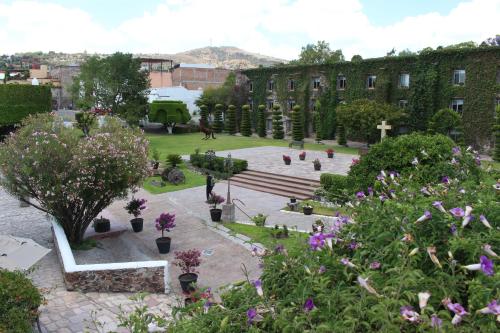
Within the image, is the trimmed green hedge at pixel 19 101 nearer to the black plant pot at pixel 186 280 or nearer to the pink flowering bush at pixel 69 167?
the pink flowering bush at pixel 69 167

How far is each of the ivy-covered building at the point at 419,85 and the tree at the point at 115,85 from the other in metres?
17.9

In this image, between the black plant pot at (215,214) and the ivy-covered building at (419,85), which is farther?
the ivy-covered building at (419,85)

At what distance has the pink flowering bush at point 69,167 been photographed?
14156 millimetres

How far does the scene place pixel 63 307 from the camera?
10938 millimetres

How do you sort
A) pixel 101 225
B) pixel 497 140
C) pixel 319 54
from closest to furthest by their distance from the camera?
1. pixel 101 225
2. pixel 497 140
3. pixel 319 54

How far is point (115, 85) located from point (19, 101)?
403 inches

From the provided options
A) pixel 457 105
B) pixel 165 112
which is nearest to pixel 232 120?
pixel 165 112

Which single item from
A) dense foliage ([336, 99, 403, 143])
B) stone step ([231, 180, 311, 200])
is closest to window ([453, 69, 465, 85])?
dense foliage ([336, 99, 403, 143])

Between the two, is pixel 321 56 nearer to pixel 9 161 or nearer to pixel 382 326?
pixel 9 161

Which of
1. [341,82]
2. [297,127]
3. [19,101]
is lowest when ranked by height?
[297,127]

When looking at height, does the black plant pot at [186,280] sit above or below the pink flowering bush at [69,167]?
below

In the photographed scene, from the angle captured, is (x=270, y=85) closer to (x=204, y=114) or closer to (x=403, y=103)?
(x=204, y=114)

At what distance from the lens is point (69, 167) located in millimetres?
14391

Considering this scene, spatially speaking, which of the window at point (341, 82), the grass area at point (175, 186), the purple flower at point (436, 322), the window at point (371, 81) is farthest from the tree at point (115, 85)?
the purple flower at point (436, 322)
